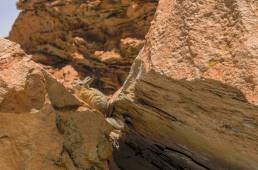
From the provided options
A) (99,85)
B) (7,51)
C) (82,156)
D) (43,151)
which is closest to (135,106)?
(82,156)

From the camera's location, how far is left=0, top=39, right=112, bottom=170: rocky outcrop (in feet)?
36.5

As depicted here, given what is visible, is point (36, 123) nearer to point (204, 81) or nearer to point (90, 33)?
point (204, 81)

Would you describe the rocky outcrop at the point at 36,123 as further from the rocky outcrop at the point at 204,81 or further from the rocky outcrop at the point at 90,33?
the rocky outcrop at the point at 90,33

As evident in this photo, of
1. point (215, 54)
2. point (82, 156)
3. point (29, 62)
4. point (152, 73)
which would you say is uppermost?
point (215, 54)

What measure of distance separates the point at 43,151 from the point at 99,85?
63.4 ft

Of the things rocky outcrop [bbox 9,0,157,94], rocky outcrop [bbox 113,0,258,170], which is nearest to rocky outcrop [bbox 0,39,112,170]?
rocky outcrop [bbox 113,0,258,170]

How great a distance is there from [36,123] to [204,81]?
16.9ft

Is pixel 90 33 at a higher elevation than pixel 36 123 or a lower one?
lower

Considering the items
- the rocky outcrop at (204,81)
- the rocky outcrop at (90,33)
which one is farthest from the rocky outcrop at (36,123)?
the rocky outcrop at (90,33)

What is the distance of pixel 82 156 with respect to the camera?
12.8 metres

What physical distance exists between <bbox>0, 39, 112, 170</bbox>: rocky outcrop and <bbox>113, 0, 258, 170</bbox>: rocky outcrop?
7.02ft

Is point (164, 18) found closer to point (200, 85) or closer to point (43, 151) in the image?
point (200, 85)

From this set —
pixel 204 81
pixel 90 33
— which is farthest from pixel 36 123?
pixel 90 33

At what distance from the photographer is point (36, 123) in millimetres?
11516
